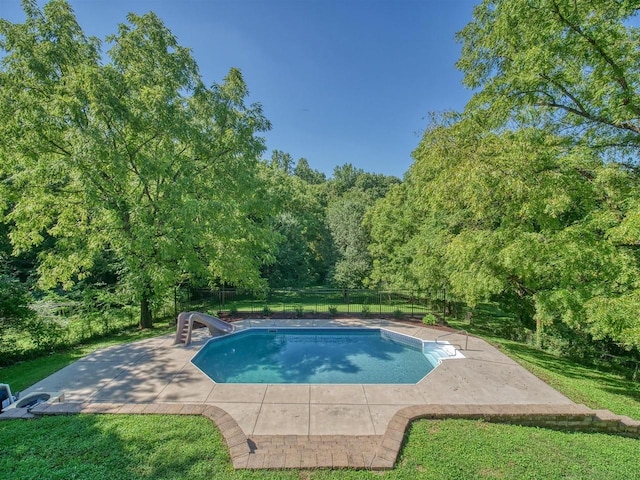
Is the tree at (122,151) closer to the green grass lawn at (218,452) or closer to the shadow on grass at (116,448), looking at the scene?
the shadow on grass at (116,448)

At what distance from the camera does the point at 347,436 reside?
5000 millimetres

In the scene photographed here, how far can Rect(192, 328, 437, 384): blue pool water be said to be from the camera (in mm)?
8500

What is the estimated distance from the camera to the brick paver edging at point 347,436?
4117mm

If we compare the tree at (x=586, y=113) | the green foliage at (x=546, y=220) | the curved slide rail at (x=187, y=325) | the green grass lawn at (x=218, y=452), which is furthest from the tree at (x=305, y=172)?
the green grass lawn at (x=218, y=452)

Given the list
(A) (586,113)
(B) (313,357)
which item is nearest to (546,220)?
(A) (586,113)

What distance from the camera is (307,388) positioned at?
273 inches

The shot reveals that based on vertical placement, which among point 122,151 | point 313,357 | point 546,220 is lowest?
point 313,357

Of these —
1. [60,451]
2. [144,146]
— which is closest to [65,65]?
[144,146]

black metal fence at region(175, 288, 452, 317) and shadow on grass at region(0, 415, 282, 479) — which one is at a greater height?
A: black metal fence at region(175, 288, 452, 317)

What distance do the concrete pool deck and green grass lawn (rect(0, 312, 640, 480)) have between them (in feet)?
0.72

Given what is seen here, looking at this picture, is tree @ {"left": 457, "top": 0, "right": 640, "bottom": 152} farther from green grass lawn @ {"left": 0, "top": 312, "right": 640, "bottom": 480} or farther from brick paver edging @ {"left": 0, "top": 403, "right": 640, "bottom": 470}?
green grass lawn @ {"left": 0, "top": 312, "right": 640, "bottom": 480}

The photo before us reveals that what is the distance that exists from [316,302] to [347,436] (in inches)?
530

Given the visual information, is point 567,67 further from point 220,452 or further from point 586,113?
point 220,452

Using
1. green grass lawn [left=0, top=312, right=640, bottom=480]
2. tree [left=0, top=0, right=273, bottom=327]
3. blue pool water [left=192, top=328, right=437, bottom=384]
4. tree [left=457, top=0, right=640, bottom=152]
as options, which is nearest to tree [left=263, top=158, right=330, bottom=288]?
tree [left=0, top=0, right=273, bottom=327]
